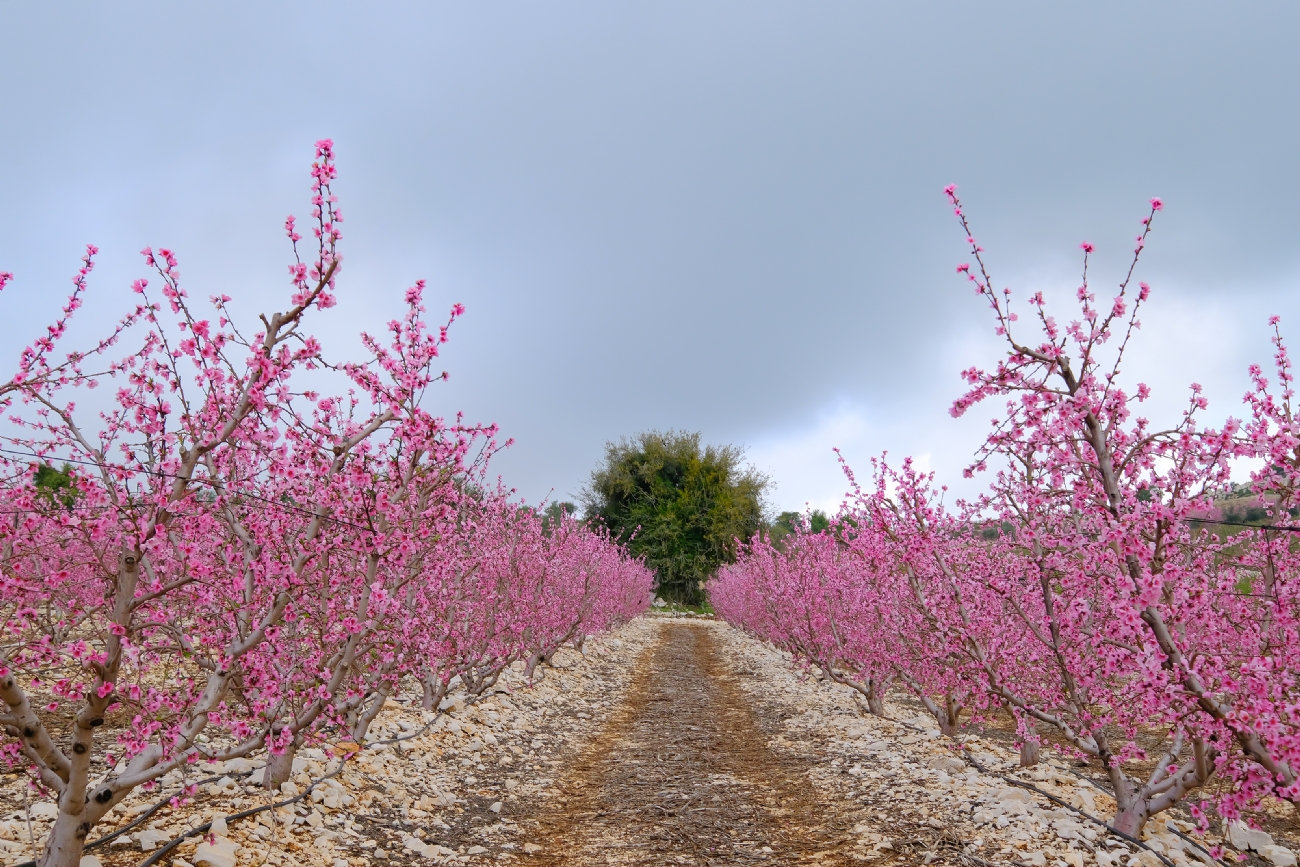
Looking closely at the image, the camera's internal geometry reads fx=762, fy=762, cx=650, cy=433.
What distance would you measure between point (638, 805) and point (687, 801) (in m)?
0.47

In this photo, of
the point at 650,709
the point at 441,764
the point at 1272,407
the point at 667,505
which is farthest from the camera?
the point at 667,505

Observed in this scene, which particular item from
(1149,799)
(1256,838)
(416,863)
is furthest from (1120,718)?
(416,863)

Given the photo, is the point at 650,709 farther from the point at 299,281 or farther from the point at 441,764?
the point at 299,281

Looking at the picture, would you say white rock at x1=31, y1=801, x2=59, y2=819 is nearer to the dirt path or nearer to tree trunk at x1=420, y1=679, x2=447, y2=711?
the dirt path

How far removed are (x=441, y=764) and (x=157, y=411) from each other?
5344 millimetres

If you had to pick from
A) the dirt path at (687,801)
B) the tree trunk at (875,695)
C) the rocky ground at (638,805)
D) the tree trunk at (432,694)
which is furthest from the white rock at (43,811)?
the tree trunk at (875,695)

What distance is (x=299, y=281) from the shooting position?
467 centimetres

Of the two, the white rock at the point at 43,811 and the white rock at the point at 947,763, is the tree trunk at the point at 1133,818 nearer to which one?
→ the white rock at the point at 947,763

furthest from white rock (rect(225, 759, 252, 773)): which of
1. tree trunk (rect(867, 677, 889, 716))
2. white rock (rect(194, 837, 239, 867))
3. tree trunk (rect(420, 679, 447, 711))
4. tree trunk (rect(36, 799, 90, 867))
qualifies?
tree trunk (rect(867, 677, 889, 716))

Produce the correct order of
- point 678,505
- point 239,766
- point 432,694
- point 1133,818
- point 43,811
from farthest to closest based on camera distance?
1. point 678,505
2. point 432,694
3. point 239,766
4. point 1133,818
5. point 43,811

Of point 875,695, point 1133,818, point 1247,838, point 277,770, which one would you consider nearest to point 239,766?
point 277,770

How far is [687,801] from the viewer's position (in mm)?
7176

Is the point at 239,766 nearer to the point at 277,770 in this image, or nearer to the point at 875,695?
the point at 277,770

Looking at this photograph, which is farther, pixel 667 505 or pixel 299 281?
pixel 667 505
